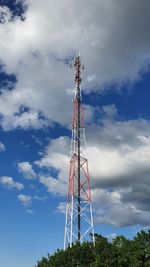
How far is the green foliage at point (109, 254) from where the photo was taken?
59750mm

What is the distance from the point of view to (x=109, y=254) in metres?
62.9

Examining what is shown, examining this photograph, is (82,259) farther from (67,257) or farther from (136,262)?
(136,262)

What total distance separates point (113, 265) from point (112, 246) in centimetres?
411

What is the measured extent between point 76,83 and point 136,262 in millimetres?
27113

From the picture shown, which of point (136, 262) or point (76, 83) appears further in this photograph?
point (76, 83)

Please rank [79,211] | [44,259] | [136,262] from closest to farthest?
[136,262]
[79,211]
[44,259]

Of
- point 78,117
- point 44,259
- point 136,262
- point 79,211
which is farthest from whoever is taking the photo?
point 44,259

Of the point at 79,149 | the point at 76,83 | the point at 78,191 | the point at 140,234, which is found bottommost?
the point at 140,234

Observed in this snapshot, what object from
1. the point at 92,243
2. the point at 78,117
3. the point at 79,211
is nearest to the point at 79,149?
the point at 78,117

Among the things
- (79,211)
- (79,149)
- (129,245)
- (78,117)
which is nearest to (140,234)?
(129,245)

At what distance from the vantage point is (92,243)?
225 ft

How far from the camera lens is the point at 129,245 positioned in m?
62.4

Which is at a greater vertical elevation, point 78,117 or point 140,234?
point 78,117

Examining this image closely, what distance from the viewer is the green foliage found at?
59750mm
